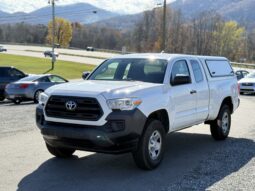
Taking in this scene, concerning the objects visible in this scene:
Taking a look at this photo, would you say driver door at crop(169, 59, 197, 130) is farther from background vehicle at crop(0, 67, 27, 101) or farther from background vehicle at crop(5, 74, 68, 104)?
background vehicle at crop(0, 67, 27, 101)

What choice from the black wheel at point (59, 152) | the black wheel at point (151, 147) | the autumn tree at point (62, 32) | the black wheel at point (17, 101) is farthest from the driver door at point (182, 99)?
the autumn tree at point (62, 32)

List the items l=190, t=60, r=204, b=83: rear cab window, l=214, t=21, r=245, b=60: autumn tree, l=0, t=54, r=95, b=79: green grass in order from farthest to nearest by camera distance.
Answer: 1. l=214, t=21, r=245, b=60: autumn tree
2. l=0, t=54, r=95, b=79: green grass
3. l=190, t=60, r=204, b=83: rear cab window

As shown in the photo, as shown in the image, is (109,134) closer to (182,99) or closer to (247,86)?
(182,99)

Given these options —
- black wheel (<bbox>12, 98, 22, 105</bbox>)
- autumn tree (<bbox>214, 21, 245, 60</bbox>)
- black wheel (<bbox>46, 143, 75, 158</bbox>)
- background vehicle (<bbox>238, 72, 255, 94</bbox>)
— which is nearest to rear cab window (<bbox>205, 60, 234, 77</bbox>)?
black wheel (<bbox>46, 143, 75, 158</bbox>)

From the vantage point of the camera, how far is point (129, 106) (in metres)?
6.62

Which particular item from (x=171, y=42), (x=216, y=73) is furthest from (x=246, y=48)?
(x=216, y=73)

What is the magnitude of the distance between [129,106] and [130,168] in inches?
49.5

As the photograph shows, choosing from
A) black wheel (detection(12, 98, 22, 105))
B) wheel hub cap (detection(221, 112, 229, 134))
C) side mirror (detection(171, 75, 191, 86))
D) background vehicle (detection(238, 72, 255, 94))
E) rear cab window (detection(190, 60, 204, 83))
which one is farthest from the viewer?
background vehicle (detection(238, 72, 255, 94))

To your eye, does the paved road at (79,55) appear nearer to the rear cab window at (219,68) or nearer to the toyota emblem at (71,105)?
the rear cab window at (219,68)

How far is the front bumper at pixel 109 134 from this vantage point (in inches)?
254

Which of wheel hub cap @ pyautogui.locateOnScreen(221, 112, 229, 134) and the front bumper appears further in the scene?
wheel hub cap @ pyautogui.locateOnScreen(221, 112, 229, 134)

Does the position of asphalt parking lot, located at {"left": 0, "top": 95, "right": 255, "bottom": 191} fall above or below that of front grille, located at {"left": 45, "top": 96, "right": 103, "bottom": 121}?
below

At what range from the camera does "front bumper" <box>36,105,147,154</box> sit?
645 centimetres

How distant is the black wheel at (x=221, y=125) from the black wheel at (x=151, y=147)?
9.37 feet
